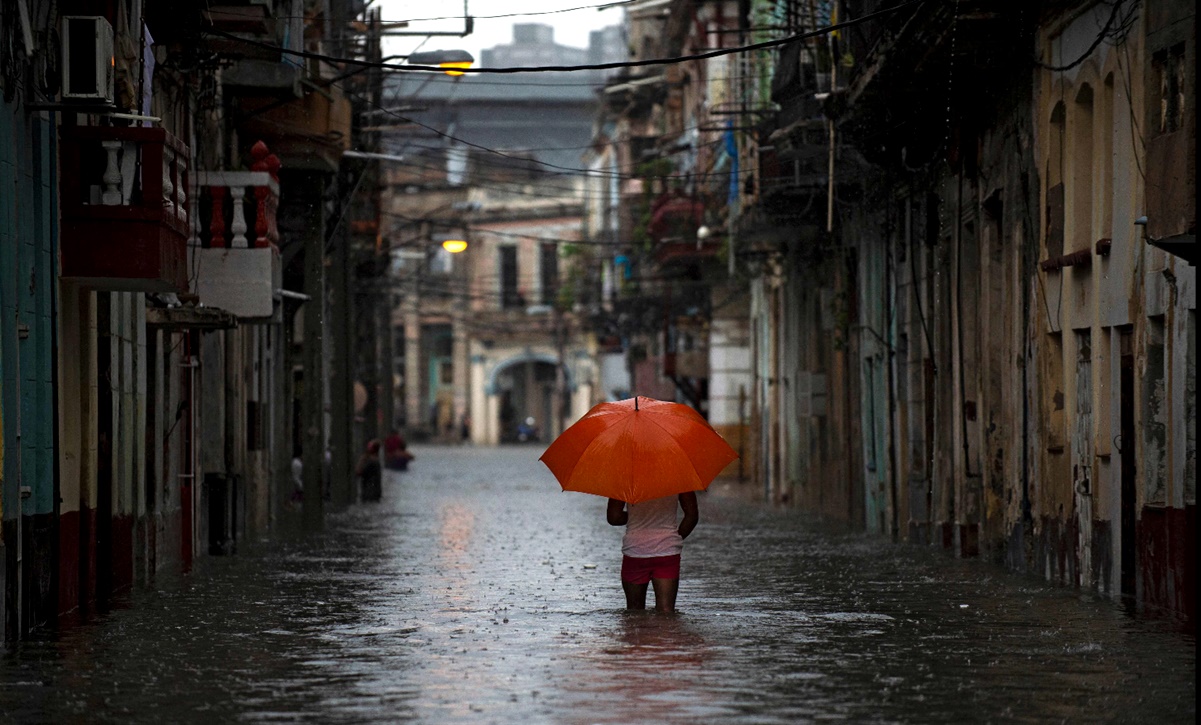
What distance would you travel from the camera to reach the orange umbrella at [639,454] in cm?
1467

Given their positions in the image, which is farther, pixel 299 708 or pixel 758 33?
pixel 758 33

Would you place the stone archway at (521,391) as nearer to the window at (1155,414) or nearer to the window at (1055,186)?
the window at (1055,186)

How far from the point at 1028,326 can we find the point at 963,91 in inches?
117

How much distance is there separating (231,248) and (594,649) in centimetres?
1153

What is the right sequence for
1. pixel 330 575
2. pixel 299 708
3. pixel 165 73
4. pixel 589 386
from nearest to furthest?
pixel 299 708 < pixel 330 575 < pixel 165 73 < pixel 589 386

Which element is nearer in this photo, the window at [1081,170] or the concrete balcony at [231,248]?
the window at [1081,170]

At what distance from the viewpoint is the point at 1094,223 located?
61.5 ft

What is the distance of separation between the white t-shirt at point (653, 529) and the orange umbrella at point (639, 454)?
32 centimetres

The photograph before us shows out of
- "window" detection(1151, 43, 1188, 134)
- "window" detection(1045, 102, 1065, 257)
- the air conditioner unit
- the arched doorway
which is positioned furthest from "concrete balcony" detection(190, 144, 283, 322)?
the arched doorway

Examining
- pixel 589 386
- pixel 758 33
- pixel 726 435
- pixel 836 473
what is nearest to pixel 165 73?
pixel 836 473

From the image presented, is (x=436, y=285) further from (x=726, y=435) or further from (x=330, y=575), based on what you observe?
(x=330, y=575)

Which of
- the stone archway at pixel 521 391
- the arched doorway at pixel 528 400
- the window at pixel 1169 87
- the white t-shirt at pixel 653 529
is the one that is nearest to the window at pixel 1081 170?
the window at pixel 1169 87

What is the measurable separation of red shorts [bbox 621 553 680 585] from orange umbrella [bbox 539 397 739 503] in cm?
59

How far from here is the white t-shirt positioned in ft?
49.2
